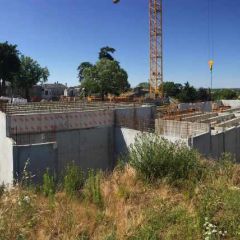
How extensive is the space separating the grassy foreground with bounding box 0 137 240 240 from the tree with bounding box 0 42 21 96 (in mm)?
49981

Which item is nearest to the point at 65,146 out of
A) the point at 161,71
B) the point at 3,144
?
the point at 3,144

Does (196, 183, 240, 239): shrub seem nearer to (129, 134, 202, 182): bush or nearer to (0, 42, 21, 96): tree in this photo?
(129, 134, 202, 182): bush

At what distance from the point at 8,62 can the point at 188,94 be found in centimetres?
2898

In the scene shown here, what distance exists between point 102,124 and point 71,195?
38.5 feet

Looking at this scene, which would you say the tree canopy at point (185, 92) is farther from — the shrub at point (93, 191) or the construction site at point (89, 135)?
the shrub at point (93, 191)

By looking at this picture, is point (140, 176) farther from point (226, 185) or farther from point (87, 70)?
point (87, 70)

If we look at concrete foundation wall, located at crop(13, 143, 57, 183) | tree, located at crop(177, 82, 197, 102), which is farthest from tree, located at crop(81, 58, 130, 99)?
concrete foundation wall, located at crop(13, 143, 57, 183)

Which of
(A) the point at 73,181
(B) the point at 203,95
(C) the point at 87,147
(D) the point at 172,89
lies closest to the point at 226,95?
(B) the point at 203,95

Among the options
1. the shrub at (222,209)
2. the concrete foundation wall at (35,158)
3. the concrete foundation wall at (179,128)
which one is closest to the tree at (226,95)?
the concrete foundation wall at (179,128)

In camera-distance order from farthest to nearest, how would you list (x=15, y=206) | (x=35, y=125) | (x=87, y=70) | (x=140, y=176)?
(x=87, y=70)
(x=35, y=125)
(x=140, y=176)
(x=15, y=206)

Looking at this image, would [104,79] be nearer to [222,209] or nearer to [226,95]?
[226,95]

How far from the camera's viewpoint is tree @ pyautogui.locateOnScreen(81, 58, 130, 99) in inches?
1977

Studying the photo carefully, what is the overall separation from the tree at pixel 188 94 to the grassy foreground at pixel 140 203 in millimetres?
54069

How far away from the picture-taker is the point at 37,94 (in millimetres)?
72062
